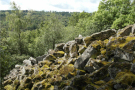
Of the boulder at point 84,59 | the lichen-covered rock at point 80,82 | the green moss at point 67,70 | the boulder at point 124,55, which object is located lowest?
the green moss at point 67,70

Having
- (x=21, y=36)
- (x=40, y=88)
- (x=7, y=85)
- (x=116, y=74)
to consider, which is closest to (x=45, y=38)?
(x=21, y=36)

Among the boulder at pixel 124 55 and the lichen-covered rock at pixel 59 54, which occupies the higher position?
the boulder at pixel 124 55

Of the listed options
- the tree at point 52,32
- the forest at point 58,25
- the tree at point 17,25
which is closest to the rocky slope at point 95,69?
the forest at point 58,25

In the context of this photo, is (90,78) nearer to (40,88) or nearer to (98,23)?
(40,88)

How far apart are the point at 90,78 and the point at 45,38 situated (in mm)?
29490

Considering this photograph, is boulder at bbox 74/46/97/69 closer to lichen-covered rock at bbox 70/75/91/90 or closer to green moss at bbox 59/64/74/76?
green moss at bbox 59/64/74/76

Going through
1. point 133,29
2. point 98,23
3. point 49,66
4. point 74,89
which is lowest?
point 49,66

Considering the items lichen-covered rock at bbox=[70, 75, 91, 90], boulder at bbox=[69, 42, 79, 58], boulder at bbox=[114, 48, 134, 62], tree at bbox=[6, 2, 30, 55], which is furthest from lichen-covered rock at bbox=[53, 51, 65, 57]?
tree at bbox=[6, 2, 30, 55]

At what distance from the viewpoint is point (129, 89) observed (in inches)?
224

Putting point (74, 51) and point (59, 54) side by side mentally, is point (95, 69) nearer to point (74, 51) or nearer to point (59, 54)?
point (74, 51)

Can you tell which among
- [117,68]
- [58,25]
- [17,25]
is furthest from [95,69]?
[17,25]

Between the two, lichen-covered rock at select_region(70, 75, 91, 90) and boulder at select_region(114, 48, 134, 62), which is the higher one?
boulder at select_region(114, 48, 134, 62)

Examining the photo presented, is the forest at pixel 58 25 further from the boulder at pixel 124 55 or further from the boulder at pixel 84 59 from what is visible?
the boulder at pixel 124 55

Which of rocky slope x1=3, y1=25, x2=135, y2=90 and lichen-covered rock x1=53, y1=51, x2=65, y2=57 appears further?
Answer: lichen-covered rock x1=53, y1=51, x2=65, y2=57
